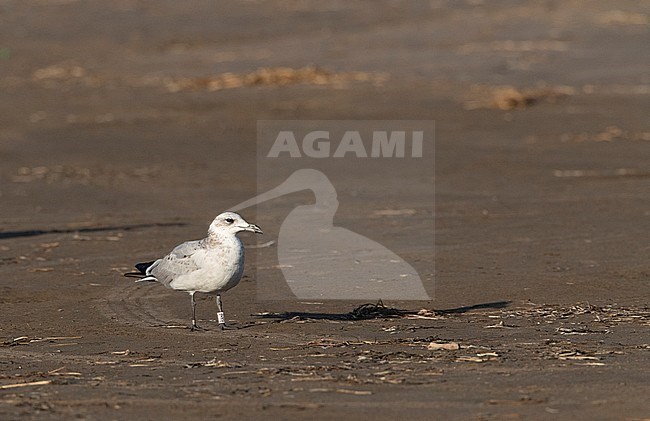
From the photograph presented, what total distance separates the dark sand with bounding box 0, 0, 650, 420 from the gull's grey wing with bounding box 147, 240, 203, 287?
295 millimetres

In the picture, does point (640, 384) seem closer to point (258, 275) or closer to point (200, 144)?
point (258, 275)

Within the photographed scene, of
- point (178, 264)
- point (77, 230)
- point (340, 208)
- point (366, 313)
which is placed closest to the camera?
point (178, 264)

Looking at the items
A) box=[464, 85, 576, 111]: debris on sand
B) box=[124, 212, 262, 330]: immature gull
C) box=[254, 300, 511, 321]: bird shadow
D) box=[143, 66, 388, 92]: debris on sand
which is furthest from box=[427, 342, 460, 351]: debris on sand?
box=[143, 66, 388, 92]: debris on sand

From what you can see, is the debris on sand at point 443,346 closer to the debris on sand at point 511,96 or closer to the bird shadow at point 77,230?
the bird shadow at point 77,230

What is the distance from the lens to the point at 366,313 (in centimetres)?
794

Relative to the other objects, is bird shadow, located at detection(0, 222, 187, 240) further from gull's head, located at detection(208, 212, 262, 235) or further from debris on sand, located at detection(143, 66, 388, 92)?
debris on sand, located at detection(143, 66, 388, 92)

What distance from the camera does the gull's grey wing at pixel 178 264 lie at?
25.0ft

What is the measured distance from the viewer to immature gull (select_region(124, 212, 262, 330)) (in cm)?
749

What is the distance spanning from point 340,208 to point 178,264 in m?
4.80

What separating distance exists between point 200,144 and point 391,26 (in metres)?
7.40

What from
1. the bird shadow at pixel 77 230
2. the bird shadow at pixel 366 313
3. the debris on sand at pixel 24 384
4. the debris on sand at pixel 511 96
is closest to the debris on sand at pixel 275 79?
the debris on sand at pixel 511 96

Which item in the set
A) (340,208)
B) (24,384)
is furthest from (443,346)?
(340,208)

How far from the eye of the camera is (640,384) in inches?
234

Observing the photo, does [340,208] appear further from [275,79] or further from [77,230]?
[275,79]
